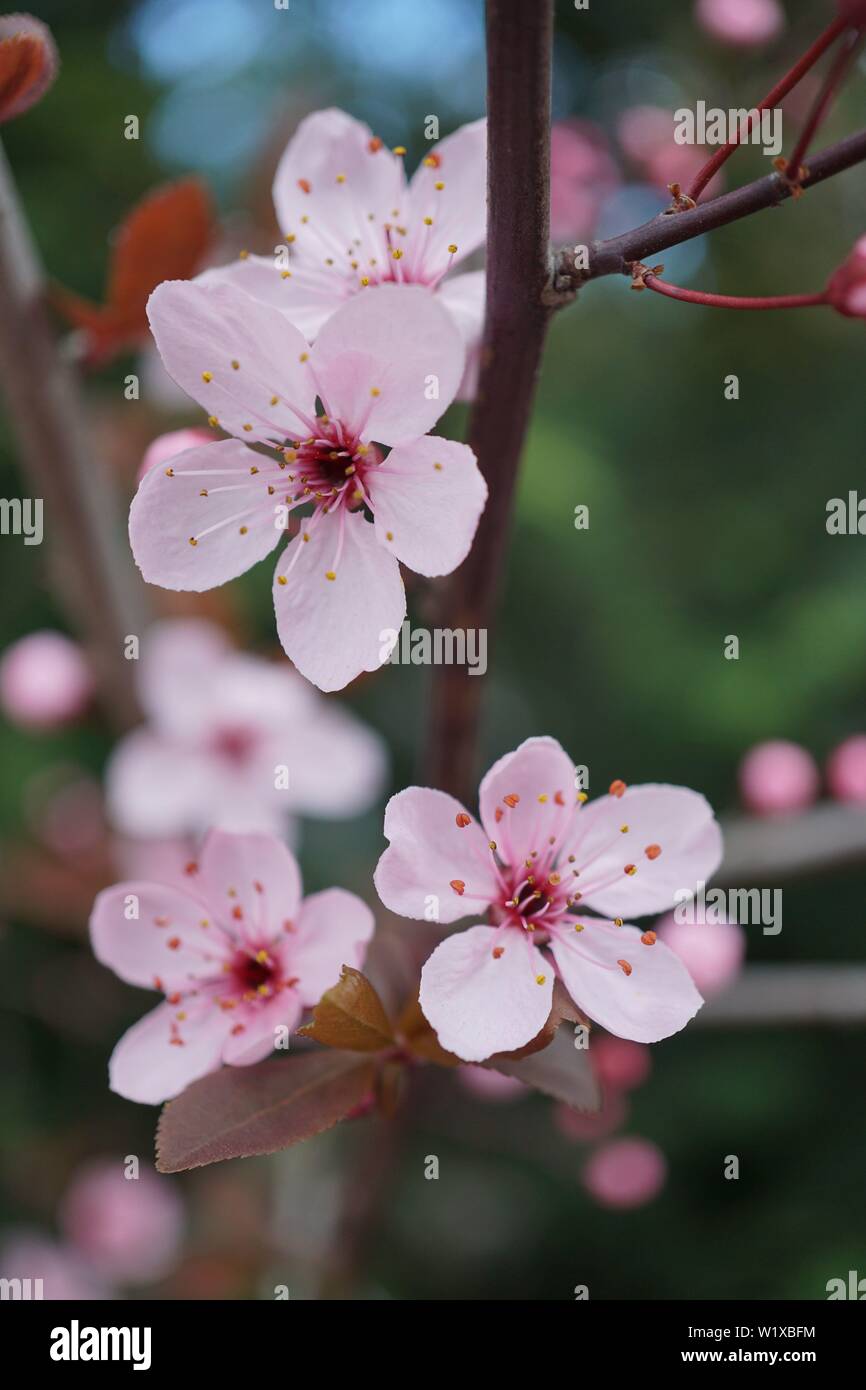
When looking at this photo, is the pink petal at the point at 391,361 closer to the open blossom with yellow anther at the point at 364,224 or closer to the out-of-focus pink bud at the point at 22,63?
the open blossom with yellow anther at the point at 364,224

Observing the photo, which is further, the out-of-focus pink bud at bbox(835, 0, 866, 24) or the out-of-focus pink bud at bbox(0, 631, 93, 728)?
the out-of-focus pink bud at bbox(0, 631, 93, 728)

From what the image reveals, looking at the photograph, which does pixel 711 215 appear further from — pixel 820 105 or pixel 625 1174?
pixel 625 1174

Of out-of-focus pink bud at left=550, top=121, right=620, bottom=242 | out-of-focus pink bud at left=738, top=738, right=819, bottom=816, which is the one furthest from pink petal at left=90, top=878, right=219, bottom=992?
out-of-focus pink bud at left=550, top=121, right=620, bottom=242

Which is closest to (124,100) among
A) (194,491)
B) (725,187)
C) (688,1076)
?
(725,187)

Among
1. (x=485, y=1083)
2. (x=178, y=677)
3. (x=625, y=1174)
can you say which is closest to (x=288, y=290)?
(x=178, y=677)

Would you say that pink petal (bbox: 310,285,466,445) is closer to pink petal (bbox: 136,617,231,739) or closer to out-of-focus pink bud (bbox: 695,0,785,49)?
pink petal (bbox: 136,617,231,739)
